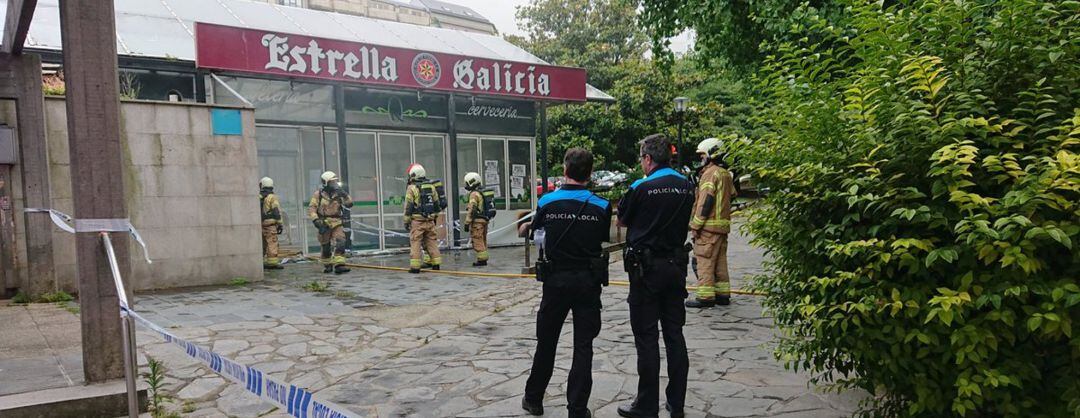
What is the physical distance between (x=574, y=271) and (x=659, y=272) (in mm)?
520

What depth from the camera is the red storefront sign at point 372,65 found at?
11.2 m

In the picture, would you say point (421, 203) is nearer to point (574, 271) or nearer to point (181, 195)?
point (181, 195)

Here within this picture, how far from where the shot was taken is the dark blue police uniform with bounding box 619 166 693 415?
4.07 meters

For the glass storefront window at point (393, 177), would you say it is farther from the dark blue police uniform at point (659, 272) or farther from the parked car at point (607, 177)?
the dark blue police uniform at point (659, 272)

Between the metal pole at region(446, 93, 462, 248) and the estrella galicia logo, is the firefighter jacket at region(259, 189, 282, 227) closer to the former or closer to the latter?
the estrella galicia logo

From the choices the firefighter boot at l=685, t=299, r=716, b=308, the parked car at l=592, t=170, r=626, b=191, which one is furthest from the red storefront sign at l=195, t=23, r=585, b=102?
the firefighter boot at l=685, t=299, r=716, b=308

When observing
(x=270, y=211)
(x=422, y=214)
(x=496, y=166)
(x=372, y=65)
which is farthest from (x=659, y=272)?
(x=496, y=166)

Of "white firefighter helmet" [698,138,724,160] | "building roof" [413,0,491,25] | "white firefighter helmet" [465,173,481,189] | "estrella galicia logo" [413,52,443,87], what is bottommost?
"white firefighter helmet" [465,173,481,189]

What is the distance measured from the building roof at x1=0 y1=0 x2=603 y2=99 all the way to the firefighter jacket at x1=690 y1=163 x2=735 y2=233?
8.65 metres

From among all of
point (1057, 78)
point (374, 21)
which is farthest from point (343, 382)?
point (374, 21)

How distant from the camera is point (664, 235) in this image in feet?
13.7

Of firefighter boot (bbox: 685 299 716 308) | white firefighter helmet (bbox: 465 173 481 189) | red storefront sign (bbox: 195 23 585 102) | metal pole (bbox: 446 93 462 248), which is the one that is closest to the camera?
firefighter boot (bbox: 685 299 716 308)

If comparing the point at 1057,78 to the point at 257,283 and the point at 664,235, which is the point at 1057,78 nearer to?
the point at 664,235

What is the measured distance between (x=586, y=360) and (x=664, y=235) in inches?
36.0
